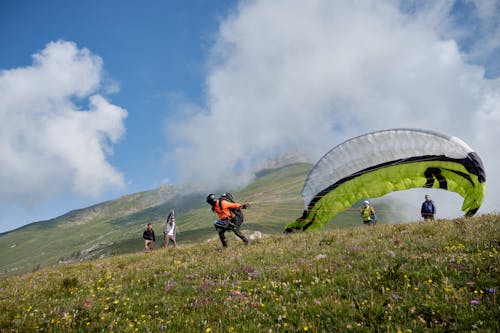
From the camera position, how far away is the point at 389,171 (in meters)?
15.2

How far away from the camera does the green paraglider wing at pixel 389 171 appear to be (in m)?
13.0

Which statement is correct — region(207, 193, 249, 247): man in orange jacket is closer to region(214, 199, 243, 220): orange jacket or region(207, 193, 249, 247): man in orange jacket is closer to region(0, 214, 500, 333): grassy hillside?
region(214, 199, 243, 220): orange jacket

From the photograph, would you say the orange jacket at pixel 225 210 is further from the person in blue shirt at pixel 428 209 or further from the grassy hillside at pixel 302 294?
the person in blue shirt at pixel 428 209

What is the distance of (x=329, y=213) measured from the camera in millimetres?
16969

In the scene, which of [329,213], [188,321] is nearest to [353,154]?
[329,213]

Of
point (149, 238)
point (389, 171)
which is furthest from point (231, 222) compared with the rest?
point (149, 238)

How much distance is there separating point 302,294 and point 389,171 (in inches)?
451

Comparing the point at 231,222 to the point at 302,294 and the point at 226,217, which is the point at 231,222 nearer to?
the point at 226,217

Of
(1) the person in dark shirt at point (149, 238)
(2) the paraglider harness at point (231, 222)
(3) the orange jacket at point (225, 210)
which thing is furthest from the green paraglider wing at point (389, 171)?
(1) the person in dark shirt at point (149, 238)

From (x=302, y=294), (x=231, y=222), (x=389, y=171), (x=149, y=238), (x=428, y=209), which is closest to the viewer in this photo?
(x=302, y=294)

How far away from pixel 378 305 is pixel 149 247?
65.0 feet

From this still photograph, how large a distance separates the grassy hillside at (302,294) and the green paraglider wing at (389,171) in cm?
433

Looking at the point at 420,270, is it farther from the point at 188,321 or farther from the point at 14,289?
the point at 14,289

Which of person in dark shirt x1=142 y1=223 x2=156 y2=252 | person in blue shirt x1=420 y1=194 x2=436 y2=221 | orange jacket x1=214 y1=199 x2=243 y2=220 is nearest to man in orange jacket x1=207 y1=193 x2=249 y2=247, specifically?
orange jacket x1=214 y1=199 x2=243 y2=220
